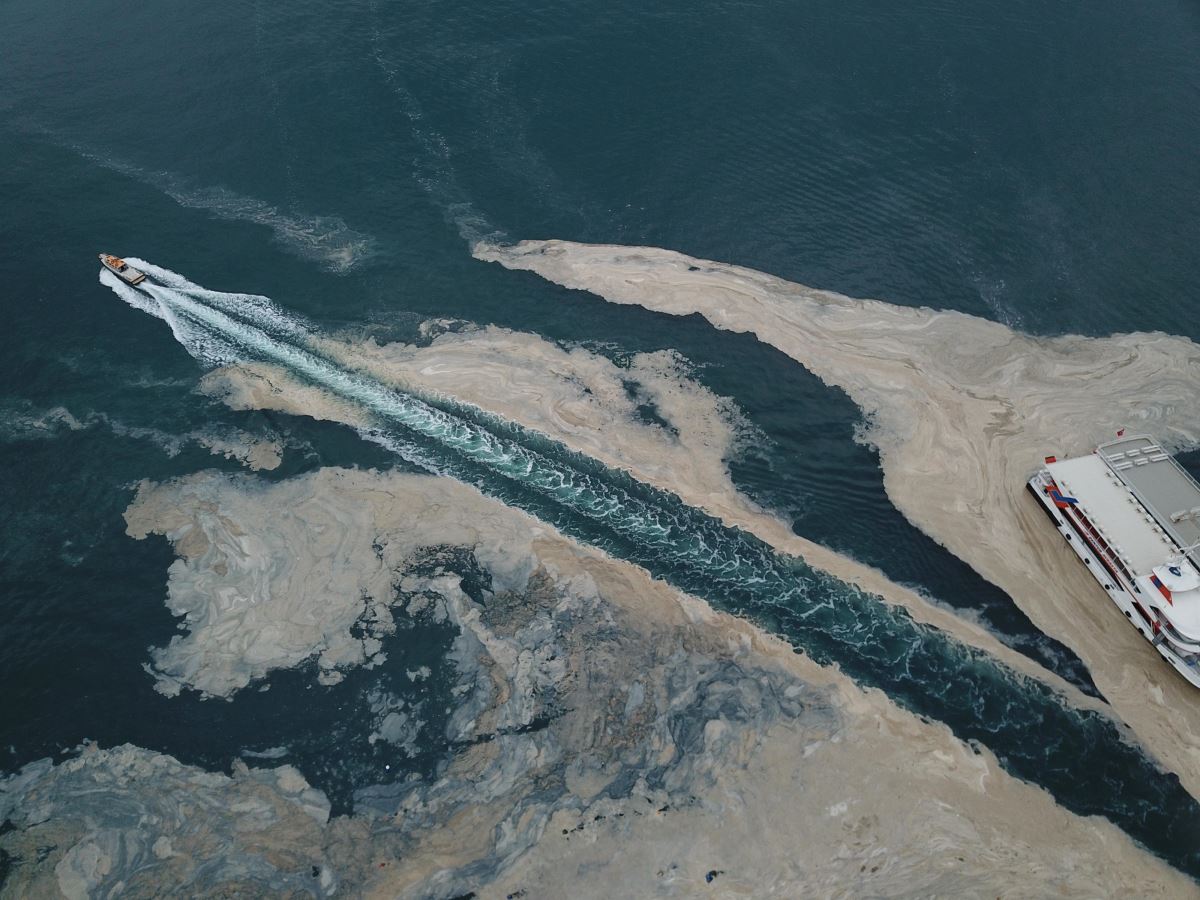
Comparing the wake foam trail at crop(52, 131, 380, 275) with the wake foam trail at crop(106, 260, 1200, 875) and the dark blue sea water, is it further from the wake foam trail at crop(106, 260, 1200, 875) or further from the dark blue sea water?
the wake foam trail at crop(106, 260, 1200, 875)

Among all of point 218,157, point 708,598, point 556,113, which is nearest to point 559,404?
point 708,598

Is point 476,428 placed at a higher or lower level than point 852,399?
lower

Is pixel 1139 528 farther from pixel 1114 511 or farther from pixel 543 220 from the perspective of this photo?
pixel 543 220

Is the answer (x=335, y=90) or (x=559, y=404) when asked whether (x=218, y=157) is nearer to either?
(x=335, y=90)

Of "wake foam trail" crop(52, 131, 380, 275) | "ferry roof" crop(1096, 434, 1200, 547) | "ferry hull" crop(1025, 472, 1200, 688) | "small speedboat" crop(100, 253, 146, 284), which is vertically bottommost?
"small speedboat" crop(100, 253, 146, 284)

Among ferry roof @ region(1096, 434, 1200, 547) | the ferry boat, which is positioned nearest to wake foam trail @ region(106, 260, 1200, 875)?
the ferry boat

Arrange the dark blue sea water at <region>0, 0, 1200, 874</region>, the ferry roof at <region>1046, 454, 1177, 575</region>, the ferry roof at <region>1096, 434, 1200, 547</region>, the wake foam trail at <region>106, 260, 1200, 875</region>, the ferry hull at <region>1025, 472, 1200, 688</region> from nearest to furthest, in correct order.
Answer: the wake foam trail at <region>106, 260, 1200, 875</region> → the ferry hull at <region>1025, 472, 1200, 688</region> → the dark blue sea water at <region>0, 0, 1200, 874</region> → the ferry roof at <region>1046, 454, 1177, 575</region> → the ferry roof at <region>1096, 434, 1200, 547</region>

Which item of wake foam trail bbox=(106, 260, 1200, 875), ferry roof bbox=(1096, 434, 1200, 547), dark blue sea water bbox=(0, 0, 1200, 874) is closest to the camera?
wake foam trail bbox=(106, 260, 1200, 875)
